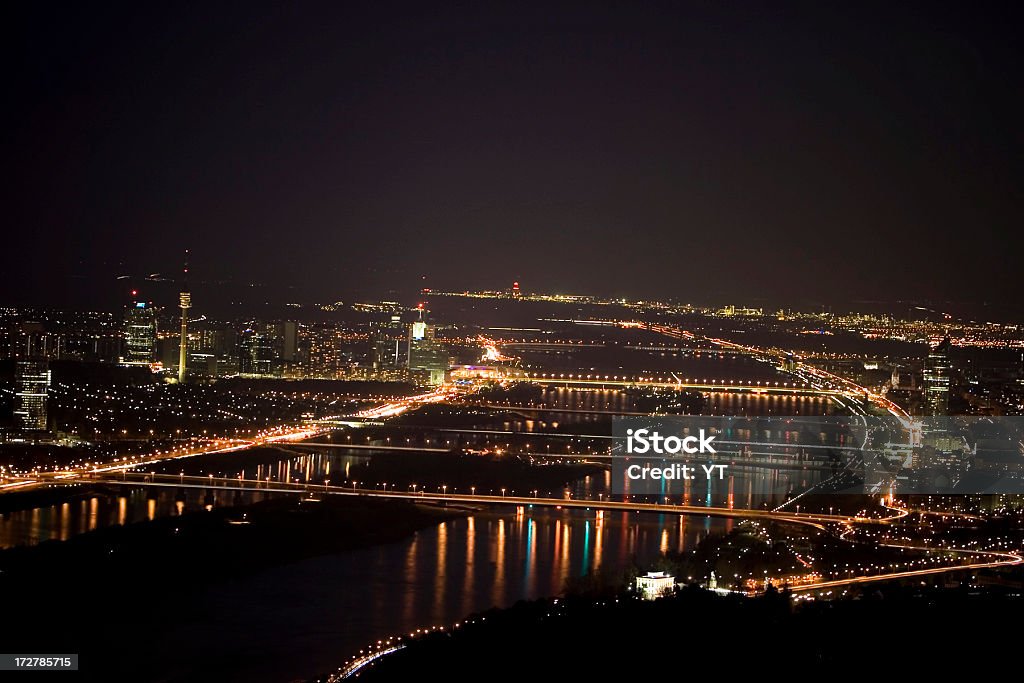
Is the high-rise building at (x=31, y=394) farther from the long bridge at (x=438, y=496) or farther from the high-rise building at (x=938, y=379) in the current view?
the high-rise building at (x=938, y=379)

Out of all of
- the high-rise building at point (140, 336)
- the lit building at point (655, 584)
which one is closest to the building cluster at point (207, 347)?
the high-rise building at point (140, 336)

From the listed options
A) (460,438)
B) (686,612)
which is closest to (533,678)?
(686,612)

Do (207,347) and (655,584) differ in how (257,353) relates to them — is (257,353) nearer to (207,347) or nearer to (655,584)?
(207,347)

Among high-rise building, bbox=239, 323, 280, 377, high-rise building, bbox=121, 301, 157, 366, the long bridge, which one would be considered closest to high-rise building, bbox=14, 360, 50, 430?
the long bridge

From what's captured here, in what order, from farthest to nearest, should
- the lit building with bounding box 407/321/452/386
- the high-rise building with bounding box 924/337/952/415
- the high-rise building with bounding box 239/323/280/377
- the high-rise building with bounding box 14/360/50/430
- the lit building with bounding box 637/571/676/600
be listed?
the lit building with bounding box 407/321/452/386 < the high-rise building with bounding box 239/323/280/377 < the high-rise building with bounding box 924/337/952/415 < the high-rise building with bounding box 14/360/50/430 < the lit building with bounding box 637/571/676/600

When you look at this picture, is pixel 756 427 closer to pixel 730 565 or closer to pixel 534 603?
pixel 730 565

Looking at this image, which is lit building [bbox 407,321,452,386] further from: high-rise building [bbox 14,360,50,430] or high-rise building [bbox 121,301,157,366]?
high-rise building [bbox 14,360,50,430]
